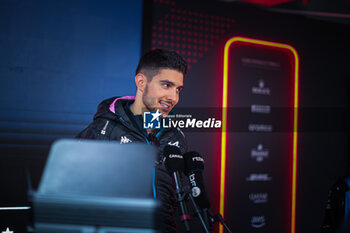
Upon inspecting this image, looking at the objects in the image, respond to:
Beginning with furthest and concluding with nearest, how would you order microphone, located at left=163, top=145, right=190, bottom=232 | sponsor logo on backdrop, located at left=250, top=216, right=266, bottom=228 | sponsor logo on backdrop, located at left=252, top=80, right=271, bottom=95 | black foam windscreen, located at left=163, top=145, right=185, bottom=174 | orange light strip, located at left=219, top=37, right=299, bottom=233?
sponsor logo on backdrop, located at left=252, top=80, right=271, bottom=95 < sponsor logo on backdrop, located at left=250, top=216, right=266, bottom=228 < orange light strip, located at left=219, top=37, right=299, bottom=233 < black foam windscreen, located at left=163, top=145, right=185, bottom=174 < microphone, located at left=163, top=145, right=190, bottom=232

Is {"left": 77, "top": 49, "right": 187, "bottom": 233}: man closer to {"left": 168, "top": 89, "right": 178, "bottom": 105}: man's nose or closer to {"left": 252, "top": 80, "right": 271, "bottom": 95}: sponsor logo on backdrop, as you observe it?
{"left": 168, "top": 89, "right": 178, "bottom": 105}: man's nose

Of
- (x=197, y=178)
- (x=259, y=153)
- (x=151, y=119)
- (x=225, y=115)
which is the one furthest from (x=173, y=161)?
(x=259, y=153)

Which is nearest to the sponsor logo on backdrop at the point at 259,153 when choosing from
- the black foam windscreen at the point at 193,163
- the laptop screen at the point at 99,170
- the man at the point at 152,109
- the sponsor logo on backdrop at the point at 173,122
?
the sponsor logo on backdrop at the point at 173,122

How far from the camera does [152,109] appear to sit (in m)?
2.39

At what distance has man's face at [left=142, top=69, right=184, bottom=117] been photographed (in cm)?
241

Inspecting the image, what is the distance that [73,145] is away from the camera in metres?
0.96

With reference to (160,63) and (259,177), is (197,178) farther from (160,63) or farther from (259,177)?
(259,177)

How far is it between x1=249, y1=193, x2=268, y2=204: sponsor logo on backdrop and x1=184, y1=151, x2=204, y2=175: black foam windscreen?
196 centimetres

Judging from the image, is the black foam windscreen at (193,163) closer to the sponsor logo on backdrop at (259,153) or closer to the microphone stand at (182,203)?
the microphone stand at (182,203)

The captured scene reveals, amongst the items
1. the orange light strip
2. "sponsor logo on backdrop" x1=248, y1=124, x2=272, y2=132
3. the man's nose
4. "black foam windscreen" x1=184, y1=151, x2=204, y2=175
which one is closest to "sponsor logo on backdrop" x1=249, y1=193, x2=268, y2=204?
the orange light strip

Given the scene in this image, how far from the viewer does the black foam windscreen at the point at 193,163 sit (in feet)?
5.75

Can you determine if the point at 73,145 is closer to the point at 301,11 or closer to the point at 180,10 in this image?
the point at 180,10

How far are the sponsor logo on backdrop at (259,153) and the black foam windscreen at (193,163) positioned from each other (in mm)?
1935

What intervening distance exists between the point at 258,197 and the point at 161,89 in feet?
6.06
